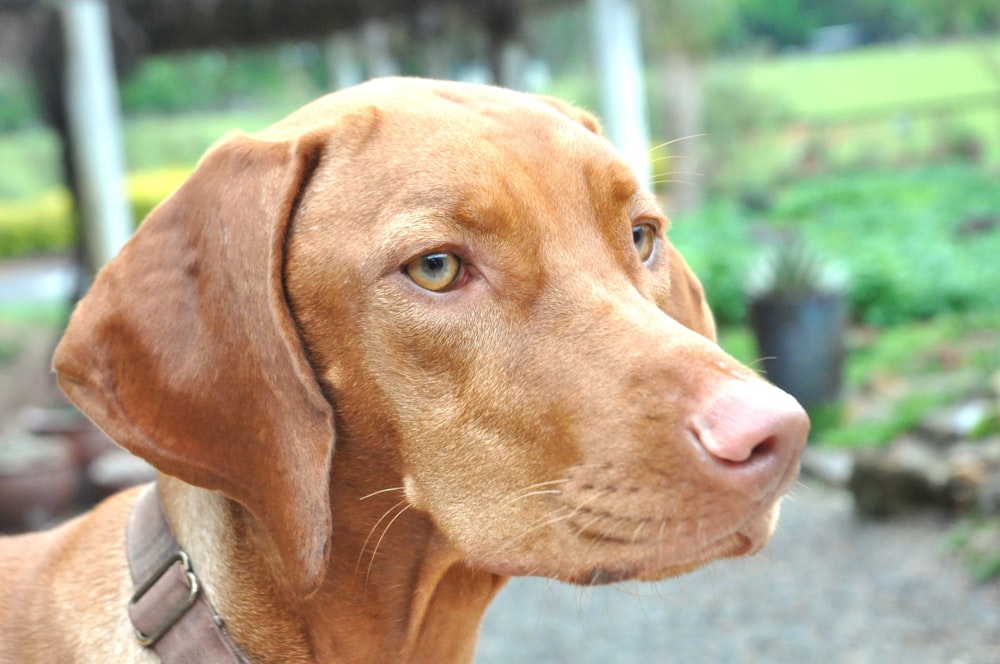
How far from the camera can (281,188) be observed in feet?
7.63

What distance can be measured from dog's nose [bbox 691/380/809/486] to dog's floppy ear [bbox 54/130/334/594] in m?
0.77

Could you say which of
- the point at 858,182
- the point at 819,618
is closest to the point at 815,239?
the point at 858,182

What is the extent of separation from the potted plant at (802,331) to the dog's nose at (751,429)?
779 centimetres

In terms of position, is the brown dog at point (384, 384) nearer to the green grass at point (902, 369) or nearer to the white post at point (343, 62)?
the green grass at point (902, 369)

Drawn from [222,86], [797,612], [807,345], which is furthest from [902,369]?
[222,86]

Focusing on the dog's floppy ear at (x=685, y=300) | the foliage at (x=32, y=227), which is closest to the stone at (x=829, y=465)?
the dog's floppy ear at (x=685, y=300)

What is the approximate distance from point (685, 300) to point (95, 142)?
27.5 ft

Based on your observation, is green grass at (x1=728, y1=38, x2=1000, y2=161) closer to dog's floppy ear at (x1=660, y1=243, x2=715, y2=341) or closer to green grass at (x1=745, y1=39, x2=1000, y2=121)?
green grass at (x1=745, y1=39, x2=1000, y2=121)

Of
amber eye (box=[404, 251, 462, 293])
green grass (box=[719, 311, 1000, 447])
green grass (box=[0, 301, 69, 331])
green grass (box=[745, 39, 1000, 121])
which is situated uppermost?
amber eye (box=[404, 251, 462, 293])

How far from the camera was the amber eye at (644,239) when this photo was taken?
2.65 metres

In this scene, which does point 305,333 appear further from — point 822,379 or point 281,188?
point 822,379

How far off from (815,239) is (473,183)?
15.5m

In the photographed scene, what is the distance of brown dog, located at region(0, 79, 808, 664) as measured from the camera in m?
2.13

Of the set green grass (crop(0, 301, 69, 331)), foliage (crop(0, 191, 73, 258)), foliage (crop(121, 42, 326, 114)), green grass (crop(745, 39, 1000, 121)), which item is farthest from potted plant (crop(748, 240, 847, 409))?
foliage (crop(121, 42, 326, 114))
